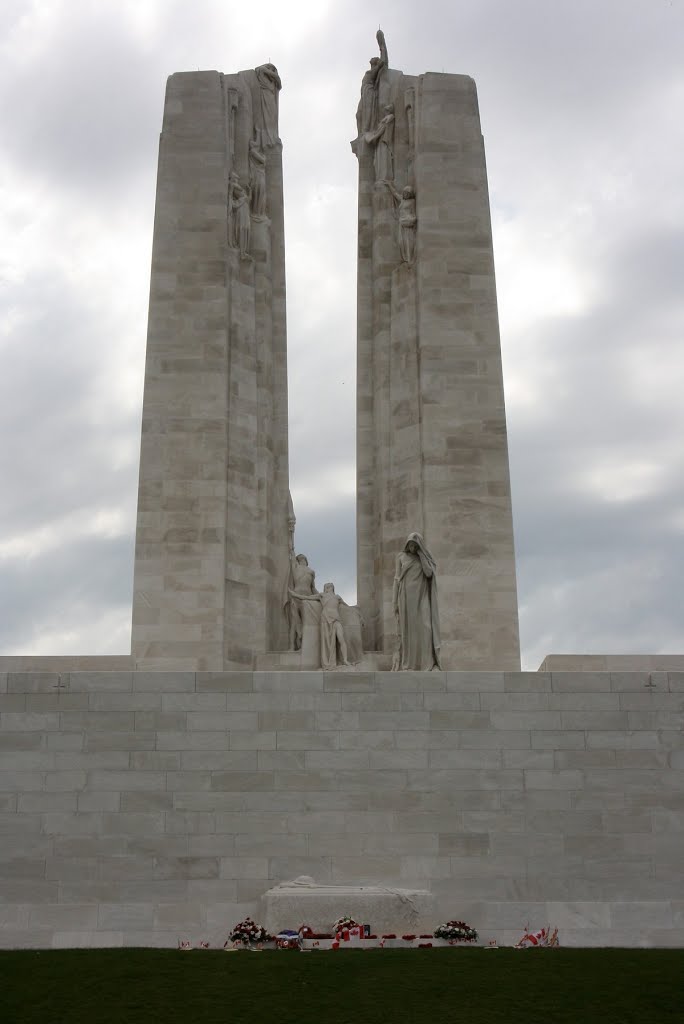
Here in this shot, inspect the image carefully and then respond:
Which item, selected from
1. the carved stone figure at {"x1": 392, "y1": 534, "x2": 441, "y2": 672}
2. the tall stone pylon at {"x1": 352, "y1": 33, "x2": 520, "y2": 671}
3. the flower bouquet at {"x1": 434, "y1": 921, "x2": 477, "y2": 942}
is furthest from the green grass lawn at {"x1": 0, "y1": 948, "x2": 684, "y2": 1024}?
the tall stone pylon at {"x1": 352, "y1": 33, "x2": 520, "y2": 671}

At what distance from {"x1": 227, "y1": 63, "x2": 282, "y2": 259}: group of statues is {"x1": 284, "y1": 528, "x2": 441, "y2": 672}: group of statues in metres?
6.13

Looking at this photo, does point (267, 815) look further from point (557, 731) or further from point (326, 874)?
point (557, 731)

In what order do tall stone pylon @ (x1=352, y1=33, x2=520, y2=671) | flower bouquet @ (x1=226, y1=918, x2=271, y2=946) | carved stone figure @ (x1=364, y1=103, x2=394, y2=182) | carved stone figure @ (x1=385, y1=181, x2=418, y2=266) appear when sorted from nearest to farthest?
flower bouquet @ (x1=226, y1=918, x2=271, y2=946) → tall stone pylon @ (x1=352, y1=33, x2=520, y2=671) → carved stone figure @ (x1=385, y1=181, x2=418, y2=266) → carved stone figure @ (x1=364, y1=103, x2=394, y2=182)

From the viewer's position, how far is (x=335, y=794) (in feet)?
59.4

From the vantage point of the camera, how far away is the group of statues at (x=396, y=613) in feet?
64.3

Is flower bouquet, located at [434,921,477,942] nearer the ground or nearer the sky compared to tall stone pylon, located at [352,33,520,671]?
nearer the ground

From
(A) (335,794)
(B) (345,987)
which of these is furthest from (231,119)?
(B) (345,987)

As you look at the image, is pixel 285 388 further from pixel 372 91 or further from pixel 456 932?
pixel 456 932

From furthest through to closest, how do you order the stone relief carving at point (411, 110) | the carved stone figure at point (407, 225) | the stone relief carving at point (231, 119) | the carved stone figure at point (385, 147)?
the carved stone figure at point (385, 147), the stone relief carving at point (411, 110), the stone relief carving at point (231, 119), the carved stone figure at point (407, 225)

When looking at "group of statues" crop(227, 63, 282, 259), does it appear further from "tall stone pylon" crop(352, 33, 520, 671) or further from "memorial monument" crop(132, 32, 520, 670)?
"tall stone pylon" crop(352, 33, 520, 671)

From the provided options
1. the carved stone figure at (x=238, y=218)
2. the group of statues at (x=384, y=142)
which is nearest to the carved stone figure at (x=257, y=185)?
the carved stone figure at (x=238, y=218)

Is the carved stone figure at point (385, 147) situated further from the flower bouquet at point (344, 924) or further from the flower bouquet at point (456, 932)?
the flower bouquet at point (344, 924)

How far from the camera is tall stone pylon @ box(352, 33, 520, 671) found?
24125 millimetres

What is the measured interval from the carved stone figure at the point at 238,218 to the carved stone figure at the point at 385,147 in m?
2.91
